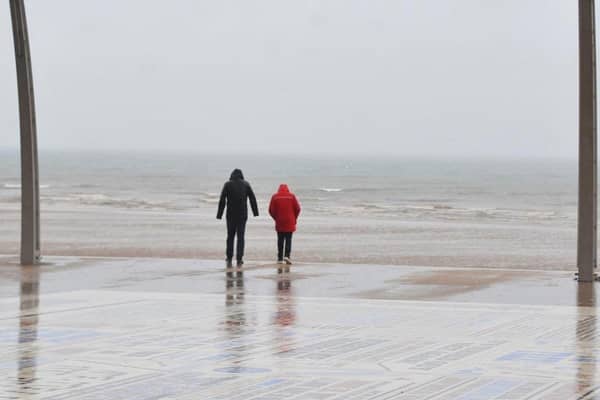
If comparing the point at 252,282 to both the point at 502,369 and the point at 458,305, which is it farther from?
the point at 502,369

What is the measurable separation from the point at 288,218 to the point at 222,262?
4.38 feet

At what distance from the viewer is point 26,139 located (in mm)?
18062

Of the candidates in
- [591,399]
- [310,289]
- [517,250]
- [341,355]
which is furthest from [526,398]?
[517,250]

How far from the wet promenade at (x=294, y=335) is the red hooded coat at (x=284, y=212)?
2.42 meters

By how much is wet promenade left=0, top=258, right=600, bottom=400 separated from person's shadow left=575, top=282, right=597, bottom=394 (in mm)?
18

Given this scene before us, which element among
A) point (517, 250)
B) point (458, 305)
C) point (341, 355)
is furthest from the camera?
point (517, 250)

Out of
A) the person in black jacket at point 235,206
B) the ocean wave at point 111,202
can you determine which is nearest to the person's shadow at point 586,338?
the person in black jacket at point 235,206

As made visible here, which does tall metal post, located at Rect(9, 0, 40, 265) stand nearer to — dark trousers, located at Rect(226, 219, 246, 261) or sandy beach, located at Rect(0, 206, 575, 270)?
dark trousers, located at Rect(226, 219, 246, 261)

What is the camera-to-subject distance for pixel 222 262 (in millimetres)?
19578

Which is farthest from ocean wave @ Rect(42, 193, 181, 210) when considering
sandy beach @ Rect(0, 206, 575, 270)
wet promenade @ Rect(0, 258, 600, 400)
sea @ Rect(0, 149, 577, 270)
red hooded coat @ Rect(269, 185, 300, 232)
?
wet promenade @ Rect(0, 258, 600, 400)

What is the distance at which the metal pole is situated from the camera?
51.1 feet

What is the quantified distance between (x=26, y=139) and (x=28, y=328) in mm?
7411

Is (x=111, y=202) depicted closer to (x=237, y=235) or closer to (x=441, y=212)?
(x=441, y=212)

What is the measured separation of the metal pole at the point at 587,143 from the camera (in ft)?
51.1
